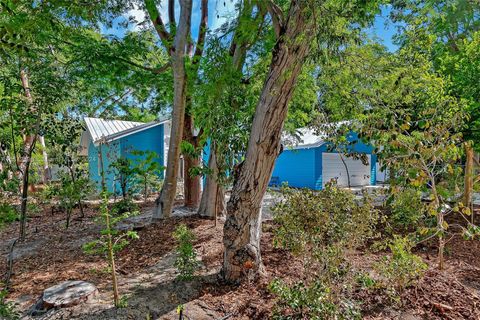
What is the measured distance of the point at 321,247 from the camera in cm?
285

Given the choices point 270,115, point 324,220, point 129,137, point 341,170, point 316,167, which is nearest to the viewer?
point 270,115

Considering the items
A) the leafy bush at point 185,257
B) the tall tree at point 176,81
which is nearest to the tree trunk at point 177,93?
the tall tree at point 176,81

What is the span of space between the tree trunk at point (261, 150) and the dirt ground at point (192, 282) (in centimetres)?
35

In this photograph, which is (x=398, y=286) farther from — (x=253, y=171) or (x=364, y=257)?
(x=253, y=171)

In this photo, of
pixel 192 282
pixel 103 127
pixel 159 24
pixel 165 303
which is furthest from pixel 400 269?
pixel 103 127

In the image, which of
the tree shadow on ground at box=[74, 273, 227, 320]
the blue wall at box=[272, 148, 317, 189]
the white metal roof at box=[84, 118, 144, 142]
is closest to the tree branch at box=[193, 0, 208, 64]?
the tree shadow on ground at box=[74, 273, 227, 320]

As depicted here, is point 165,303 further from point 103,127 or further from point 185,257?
point 103,127

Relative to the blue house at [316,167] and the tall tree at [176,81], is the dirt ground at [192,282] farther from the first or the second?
the blue house at [316,167]

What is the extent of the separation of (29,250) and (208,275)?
11.9 feet

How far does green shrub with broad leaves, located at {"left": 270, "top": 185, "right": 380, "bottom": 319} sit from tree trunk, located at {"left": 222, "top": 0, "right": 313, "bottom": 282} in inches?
18.7

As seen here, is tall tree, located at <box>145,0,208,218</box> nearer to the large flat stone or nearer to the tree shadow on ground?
the tree shadow on ground

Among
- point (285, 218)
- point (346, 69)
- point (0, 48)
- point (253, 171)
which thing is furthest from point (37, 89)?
point (346, 69)

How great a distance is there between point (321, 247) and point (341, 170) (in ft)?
45.6

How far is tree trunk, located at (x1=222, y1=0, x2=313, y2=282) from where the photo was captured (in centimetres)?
286
